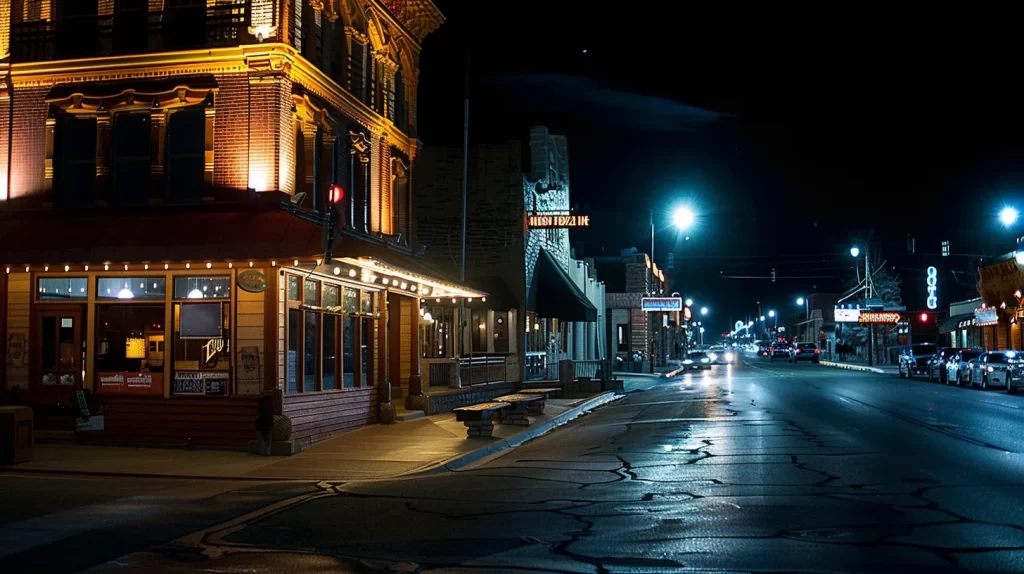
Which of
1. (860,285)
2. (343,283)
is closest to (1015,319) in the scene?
(860,285)

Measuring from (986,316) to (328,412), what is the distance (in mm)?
51084

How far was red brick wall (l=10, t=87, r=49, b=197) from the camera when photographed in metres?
20.2

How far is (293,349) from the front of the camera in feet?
64.0

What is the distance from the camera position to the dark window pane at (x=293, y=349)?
19312 millimetres

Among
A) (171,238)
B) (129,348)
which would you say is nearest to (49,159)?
(171,238)

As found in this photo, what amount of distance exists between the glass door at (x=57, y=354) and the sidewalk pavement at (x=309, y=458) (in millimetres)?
1115

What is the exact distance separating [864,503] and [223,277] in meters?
12.6

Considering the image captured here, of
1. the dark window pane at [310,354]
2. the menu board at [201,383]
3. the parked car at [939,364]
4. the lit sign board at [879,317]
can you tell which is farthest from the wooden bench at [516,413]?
the lit sign board at [879,317]

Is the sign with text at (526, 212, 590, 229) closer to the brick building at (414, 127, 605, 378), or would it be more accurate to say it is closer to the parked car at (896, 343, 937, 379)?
the brick building at (414, 127, 605, 378)

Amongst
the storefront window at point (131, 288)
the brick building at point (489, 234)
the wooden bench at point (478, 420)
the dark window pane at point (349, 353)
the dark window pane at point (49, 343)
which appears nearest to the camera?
the storefront window at point (131, 288)

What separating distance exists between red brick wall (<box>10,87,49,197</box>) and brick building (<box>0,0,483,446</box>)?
4 cm

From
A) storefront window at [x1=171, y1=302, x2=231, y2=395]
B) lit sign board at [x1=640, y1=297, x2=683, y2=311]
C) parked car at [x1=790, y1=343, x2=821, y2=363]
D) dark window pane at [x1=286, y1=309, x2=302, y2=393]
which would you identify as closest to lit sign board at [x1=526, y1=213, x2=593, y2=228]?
dark window pane at [x1=286, y1=309, x2=302, y2=393]

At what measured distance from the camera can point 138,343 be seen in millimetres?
19391

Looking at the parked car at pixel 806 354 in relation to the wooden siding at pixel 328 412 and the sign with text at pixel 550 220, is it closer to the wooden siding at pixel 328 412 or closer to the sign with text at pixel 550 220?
the sign with text at pixel 550 220
